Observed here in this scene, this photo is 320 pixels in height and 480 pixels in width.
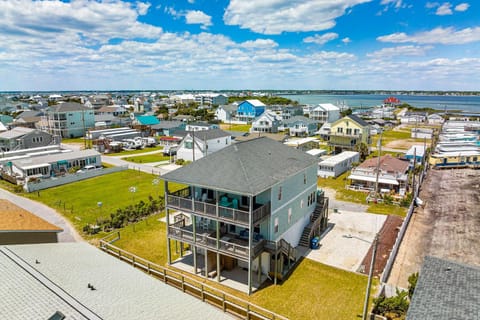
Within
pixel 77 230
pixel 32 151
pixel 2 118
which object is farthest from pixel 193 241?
pixel 2 118

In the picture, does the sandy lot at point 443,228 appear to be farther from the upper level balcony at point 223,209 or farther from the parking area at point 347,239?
the upper level balcony at point 223,209

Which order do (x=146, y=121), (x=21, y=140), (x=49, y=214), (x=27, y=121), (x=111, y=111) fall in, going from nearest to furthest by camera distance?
(x=49, y=214) < (x=21, y=140) < (x=27, y=121) < (x=146, y=121) < (x=111, y=111)

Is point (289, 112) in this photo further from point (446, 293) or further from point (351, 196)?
point (446, 293)

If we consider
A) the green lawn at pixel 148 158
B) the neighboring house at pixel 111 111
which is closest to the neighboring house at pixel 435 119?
the green lawn at pixel 148 158

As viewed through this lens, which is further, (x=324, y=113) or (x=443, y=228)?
(x=324, y=113)

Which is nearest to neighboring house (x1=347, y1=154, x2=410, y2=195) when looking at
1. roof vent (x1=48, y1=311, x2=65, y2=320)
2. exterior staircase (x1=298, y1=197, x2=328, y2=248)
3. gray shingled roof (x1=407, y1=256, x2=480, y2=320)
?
exterior staircase (x1=298, y1=197, x2=328, y2=248)

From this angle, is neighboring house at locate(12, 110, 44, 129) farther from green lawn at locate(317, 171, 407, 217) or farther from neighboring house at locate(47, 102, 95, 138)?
green lawn at locate(317, 171, 407, 217)

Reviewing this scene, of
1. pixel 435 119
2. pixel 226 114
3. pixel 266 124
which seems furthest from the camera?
pixel 226 114

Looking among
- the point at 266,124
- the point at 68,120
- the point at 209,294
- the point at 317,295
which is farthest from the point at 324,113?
the point at 209,294
